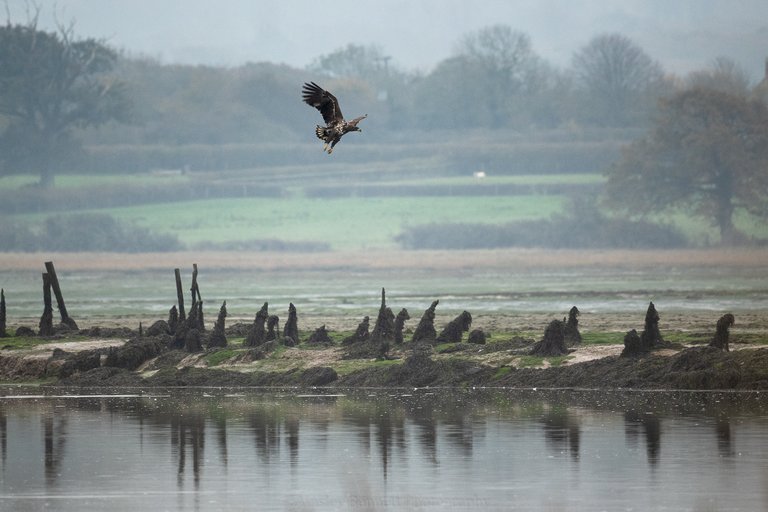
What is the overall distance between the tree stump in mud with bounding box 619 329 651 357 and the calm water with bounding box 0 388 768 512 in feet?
7.52

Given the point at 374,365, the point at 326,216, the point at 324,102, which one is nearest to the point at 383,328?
the point at 374,365

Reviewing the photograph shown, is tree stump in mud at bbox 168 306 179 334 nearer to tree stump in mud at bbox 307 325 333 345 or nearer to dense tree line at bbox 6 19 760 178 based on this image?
tree stump in mud at bbox 307 325 333 345

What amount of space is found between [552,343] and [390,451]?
12.6m

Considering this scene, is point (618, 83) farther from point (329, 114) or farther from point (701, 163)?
point (329, 114)

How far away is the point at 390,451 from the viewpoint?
35.1 m

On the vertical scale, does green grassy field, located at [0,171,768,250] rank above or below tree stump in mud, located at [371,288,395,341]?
above

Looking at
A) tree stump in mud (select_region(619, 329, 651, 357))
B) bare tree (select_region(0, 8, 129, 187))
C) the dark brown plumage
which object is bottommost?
tree stump in mud (select_region(619, 329, 651, 357))

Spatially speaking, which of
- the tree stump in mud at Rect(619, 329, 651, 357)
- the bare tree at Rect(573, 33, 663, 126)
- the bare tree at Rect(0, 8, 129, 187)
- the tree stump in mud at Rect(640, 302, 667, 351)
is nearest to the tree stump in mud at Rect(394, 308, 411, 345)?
→ the tree stump in mud at Rect(619, 329, 651, 357)

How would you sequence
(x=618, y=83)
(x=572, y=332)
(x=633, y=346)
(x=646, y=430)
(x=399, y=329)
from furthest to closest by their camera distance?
(x=618, y=83)
(x=399, y=329)
(x=572, y=332)
(x=633, y=346)
(x=646, y=430)

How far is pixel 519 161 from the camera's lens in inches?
6516

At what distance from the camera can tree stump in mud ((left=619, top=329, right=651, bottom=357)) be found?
45250mm

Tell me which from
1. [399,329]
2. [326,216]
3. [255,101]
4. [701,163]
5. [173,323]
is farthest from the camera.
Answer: [255,101]

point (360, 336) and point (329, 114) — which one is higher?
point (329, 114)

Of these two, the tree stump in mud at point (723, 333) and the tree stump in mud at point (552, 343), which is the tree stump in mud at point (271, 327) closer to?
the tree stump in mud at point (552, 343)
